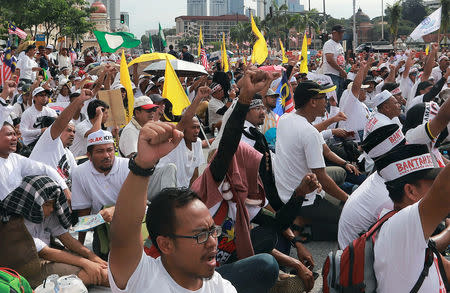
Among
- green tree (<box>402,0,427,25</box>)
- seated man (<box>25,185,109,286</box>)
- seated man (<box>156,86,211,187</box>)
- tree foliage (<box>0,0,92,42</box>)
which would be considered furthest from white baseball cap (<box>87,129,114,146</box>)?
green tree (<box>402,0,427,25</box>)

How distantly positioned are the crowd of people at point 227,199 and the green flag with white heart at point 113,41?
17.4ft

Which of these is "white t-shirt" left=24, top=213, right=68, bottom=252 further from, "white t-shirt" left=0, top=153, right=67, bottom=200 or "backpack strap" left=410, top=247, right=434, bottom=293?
"backpack strap" left=410, top=247, right=434, bottom=293

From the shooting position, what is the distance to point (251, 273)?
130 inches

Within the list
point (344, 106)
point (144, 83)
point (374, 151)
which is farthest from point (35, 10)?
point (374, 151)

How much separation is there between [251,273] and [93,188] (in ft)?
5.99

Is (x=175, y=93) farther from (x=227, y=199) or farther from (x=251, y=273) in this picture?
(x=251, y=273)

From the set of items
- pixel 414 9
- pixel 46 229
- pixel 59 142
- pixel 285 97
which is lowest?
pixel 46 229

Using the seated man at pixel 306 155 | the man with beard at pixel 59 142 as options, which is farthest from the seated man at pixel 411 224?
the man with beard at pixel 59 142

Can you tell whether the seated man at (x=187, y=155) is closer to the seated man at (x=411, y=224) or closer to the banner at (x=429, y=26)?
the seated man at (x=411, y=224)

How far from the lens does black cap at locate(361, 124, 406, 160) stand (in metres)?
3.64

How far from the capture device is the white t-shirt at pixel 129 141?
5785 millimetres

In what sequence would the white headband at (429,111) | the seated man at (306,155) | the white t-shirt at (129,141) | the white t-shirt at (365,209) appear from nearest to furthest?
1. the white t-shirt at (365,209)
2. the seated man at (306,155)
3. the white headband at (429,111)
4. the white t-shirt at (129,141)

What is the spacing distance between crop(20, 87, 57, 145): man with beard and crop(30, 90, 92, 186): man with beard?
2.29 m

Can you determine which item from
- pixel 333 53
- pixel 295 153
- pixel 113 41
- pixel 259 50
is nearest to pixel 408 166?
pixel 295 153
